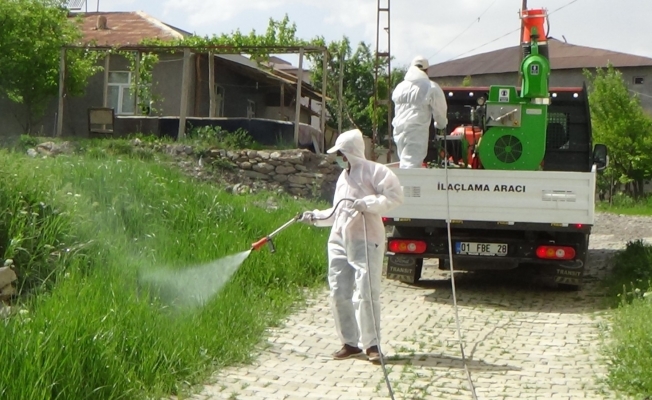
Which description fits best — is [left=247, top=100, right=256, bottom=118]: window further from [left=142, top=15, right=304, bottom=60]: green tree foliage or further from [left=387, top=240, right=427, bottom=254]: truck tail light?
[left=387, top=240, right=427, bottom=254]: truck tail light

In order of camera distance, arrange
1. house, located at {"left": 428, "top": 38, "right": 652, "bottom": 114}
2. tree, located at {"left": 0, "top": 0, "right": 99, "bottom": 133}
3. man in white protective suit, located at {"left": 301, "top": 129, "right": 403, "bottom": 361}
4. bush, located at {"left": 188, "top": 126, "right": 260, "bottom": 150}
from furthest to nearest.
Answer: house, located at {"left": 428, "top": 38, "right": 652, "bottom": 114}, tree, located at {"left": 0, "top": 0, "right": 99, "bottom": 133}, bush, located at {"left": 188, "top": 126, "right": 260, "bottom": 150}, man in white protective suit, located at {"left": 301, "top": 129, "right": 403, "bottom": 361}

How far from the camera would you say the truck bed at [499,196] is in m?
11.8

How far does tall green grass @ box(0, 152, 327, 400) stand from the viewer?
6559mm

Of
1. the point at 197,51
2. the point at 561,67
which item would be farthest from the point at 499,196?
the point at 561,67

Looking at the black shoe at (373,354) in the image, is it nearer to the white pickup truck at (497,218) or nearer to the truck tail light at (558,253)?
the white pickup truck at (497,218)

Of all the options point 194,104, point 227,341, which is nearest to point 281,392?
point 227,341

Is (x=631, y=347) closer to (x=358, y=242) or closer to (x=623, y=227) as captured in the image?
(x=358, y=242)

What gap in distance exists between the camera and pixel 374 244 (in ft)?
29.1

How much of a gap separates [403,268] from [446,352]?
395 cm

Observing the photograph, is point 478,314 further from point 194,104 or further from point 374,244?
point 194,104

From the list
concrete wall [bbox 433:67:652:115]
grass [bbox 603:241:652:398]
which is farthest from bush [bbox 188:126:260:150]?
concrete wall [bbox 433:67:652:115]

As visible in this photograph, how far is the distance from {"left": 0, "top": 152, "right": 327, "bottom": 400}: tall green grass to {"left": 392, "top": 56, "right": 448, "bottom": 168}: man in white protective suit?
1950 millimetres

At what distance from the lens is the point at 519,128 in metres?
13.1

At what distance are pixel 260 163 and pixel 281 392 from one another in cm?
1652
